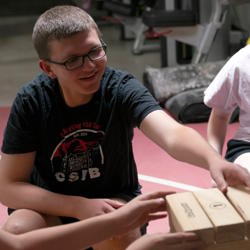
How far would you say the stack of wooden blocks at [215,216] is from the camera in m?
1.25

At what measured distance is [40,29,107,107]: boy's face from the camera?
5.63ft

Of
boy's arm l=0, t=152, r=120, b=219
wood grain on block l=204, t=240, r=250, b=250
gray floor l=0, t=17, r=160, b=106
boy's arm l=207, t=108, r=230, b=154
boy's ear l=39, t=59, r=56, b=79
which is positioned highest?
boy's ear l=39, t=59, r=56, b=79

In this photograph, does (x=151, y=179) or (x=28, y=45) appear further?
(x=28, y=45)

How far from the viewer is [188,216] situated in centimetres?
132

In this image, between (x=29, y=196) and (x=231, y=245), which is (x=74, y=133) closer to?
(x=29, y=196)

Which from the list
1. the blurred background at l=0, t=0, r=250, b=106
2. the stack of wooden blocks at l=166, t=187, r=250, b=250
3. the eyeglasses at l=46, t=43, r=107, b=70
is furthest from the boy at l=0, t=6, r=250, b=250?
the blurred background at l=0, t=0, r=250, b=106

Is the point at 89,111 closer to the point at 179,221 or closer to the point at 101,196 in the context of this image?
the point at 101,196

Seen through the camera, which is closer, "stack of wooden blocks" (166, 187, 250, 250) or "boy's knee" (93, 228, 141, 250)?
"stack of wooden blocks" (166, 187, 250, 250)

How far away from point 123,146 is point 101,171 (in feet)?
0.36

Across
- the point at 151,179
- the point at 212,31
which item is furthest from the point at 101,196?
the point at 212,31

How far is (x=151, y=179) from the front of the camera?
10.3 feet

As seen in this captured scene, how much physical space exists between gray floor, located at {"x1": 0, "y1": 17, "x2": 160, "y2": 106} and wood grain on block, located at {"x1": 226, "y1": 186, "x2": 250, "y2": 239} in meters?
3.62

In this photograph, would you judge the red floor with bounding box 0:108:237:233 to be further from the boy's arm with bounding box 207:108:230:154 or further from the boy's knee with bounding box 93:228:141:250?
the boy's knee with bounding box 93:228:141:250

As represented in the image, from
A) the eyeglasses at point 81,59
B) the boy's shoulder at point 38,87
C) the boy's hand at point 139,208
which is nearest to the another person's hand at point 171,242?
the boy's hand at point 139,208
